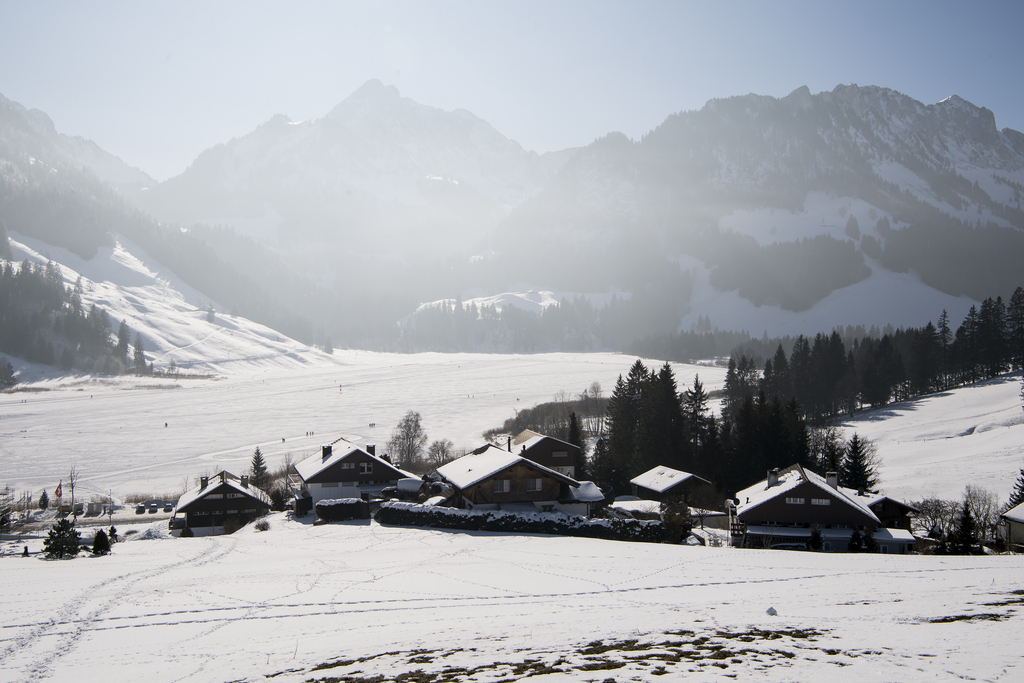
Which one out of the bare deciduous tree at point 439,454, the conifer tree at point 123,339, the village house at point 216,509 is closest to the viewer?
the village house at point 216,509

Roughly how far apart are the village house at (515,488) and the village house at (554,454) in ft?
37.6

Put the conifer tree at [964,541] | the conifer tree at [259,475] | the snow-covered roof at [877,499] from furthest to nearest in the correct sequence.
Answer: the conifer tree at [259,475]
the snow-covered roof at [877,499]
the conifer tree at [964,541]

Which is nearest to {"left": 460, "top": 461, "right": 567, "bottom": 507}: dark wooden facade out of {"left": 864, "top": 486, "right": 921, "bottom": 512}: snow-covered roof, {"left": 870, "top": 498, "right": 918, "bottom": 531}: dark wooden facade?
{"left": 864, "top": 486, "right": 921, "bottom": 512}: snow-covered roof

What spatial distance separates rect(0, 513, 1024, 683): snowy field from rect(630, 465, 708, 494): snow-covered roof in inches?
787

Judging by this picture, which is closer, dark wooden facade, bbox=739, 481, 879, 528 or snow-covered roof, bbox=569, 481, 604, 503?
dark wooden facade, bbox=739, 481, 879, 528

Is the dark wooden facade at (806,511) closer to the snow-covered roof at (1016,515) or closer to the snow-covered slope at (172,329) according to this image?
the snow-covered roof at (1016,515)

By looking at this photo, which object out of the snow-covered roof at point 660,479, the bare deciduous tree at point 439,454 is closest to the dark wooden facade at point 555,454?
the snow-covered roof at point 660,479

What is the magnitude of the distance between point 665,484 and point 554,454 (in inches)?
433

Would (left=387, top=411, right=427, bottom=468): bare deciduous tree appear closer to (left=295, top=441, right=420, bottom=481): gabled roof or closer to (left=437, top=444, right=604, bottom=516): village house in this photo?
(left=295, top=441, right=420, bottom=481): gabled roof

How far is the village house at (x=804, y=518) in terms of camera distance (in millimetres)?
32688

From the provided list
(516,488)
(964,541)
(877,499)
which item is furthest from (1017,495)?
(516,488)

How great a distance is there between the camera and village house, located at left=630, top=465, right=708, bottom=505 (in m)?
44.9

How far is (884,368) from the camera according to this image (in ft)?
282

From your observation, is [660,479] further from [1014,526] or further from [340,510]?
[340,510]
